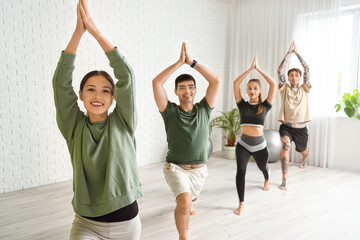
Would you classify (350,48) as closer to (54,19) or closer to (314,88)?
(314,88)

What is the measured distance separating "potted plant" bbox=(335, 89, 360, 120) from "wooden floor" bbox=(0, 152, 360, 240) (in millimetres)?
953

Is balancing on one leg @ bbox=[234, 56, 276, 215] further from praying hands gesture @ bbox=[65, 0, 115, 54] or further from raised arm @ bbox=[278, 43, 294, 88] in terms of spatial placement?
praying hands gesture @ bbox=[65, 0, 115, 54]

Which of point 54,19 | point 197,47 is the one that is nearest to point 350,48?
point 197,47

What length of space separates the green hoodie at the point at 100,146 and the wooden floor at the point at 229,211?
1.30 metres

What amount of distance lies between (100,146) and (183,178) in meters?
1.19

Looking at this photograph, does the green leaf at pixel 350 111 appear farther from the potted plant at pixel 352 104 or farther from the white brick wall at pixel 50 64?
the white brick wall at pixel 50 64

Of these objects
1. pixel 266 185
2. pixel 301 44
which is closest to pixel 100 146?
pixel 266 185

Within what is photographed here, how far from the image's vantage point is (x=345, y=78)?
17.7ft

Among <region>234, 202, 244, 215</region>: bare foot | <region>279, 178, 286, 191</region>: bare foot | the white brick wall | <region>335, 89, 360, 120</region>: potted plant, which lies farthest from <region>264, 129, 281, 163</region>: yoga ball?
<region>234, 202, 244, 215</region>: bare foot

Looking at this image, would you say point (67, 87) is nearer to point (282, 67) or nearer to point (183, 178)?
point (183, 178)

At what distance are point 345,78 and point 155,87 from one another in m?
3.97

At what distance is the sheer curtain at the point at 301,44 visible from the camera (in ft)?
17.2

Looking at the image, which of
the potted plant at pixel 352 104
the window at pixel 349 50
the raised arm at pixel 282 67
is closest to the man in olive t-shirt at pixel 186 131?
the raised arm at pixel 282 67

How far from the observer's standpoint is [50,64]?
420 cm
